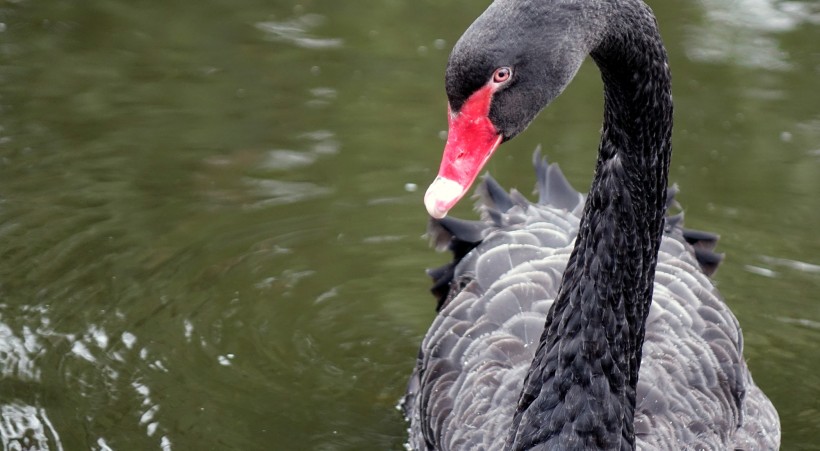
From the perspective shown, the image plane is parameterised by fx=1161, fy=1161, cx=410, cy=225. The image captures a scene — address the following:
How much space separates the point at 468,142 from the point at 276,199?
11.1ft

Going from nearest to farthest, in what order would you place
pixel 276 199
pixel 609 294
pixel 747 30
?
pixel 609 294 → pixel 276 199 → pixel 747 30

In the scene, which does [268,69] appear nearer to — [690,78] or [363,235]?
[363,235]

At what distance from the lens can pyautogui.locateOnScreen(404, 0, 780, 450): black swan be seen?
9.46 feet

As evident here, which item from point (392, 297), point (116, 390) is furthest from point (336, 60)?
point (116, 390)

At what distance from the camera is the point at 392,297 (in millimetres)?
5543

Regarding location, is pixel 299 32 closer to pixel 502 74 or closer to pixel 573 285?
pixel 573 285

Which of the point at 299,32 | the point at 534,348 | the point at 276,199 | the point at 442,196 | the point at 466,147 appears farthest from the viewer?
the point at 299,32

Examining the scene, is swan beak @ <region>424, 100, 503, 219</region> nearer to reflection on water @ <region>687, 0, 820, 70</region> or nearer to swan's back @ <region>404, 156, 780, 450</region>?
swan's back @ <region>404, 156, 780, 450</region>

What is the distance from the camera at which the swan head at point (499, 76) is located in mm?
2795

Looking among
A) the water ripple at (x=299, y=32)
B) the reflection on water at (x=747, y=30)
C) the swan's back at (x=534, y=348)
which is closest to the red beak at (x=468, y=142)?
the swan's back at (x=534, y=348)

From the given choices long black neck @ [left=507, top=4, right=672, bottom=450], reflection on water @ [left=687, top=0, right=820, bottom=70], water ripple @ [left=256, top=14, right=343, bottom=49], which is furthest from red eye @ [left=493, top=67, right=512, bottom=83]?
reflection on water @ [left=687, top=0, right=820, bottom=70]

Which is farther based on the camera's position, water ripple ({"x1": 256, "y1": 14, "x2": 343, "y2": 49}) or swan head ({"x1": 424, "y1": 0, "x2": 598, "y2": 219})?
water ripple ({"x1": 256, "y1": 14, "x2": 343, "y2": 49})

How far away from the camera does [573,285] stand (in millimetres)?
3504

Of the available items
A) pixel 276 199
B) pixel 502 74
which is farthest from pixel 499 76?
pixel 276 199
